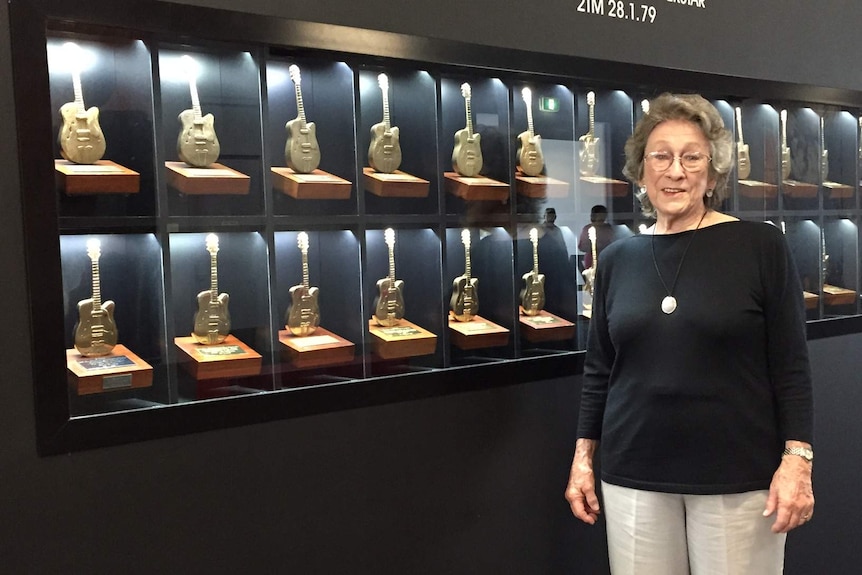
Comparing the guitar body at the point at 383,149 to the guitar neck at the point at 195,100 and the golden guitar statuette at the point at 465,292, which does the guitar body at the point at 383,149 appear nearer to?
the golden guitar statuette at the point at 465,292

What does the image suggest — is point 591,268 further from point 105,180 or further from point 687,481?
point 105,180

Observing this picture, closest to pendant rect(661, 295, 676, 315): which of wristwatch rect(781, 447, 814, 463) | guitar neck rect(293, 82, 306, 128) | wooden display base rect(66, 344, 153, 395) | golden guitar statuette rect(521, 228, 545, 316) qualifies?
wristwatch rect(781, 447, 814, 463)

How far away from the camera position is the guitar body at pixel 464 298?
2439 millimetres

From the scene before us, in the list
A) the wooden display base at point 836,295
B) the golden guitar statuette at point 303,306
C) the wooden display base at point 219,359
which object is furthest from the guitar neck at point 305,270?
the wooden display base at point 836,295

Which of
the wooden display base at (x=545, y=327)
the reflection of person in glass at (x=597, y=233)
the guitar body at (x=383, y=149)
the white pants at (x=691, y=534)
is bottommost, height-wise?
the white pants at (x=691, y=534)

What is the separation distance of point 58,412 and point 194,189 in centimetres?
59

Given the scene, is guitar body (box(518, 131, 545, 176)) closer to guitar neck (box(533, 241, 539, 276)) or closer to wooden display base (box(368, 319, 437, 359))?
guitar neck (box(533, 241, 539, 276))

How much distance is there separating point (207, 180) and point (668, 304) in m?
1.11

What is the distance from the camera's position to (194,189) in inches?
77.9

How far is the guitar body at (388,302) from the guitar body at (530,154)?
550 mm

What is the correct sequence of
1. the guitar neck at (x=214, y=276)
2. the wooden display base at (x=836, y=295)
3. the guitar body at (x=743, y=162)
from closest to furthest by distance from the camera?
1. the guitar neck at (x=214, y=276)
2. the guitar body at (x=743, y=162)
3. the wooden display base at (x=836, y=295)

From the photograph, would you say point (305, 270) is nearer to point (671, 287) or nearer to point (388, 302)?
point (388, 302)

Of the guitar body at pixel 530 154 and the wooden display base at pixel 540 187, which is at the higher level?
the guitar body at pixel 530 154

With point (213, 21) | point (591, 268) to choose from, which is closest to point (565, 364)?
point (591, 268)
